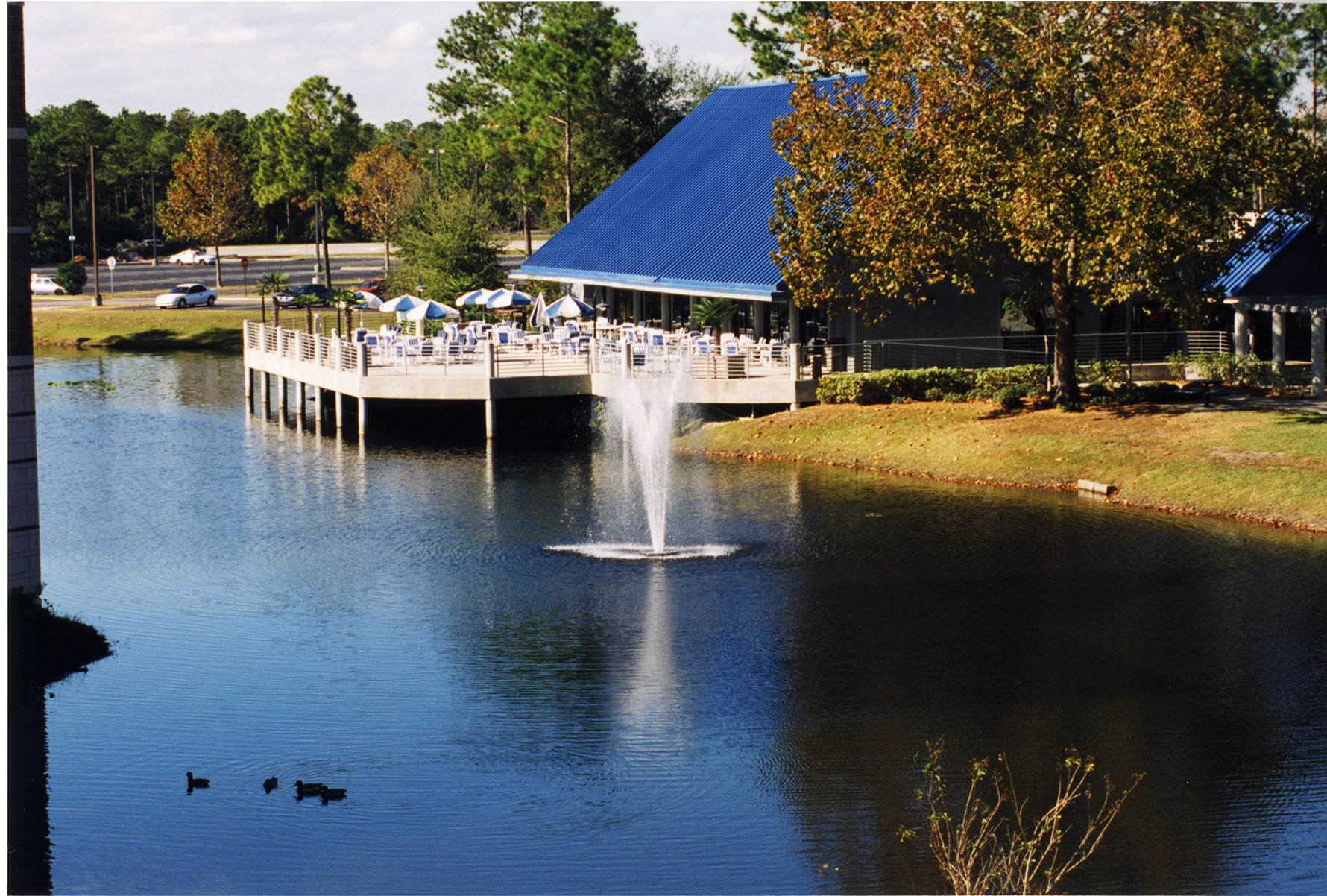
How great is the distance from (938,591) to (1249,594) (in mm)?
5316

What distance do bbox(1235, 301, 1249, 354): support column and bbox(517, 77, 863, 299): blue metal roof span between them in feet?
43.7

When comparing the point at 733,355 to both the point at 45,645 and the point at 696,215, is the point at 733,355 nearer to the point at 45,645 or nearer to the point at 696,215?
the point at 696,215

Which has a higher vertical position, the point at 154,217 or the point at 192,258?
the point at 154,217

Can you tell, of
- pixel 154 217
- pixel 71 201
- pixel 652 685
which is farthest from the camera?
pixel 154 217

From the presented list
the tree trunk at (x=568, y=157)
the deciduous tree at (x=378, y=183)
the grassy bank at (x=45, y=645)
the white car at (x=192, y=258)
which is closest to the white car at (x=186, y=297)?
the deciduous tree at (x=378, y=183)

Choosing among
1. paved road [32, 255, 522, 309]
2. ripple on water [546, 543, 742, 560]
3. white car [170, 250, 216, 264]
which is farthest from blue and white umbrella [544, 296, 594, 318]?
white car [170, 250, 216, 264]

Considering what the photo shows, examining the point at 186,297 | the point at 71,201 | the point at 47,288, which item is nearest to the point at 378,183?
the point at 71,201

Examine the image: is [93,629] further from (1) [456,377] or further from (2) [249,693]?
(1) [456,377]

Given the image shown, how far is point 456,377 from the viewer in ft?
161

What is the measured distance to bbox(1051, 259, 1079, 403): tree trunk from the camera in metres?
45.1

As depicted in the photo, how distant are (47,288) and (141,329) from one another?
66.4ft

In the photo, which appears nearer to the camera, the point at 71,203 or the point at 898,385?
the point at 898,385

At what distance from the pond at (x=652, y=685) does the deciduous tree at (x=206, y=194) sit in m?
76.7

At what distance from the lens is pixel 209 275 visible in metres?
115
